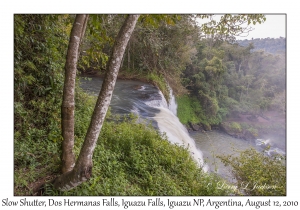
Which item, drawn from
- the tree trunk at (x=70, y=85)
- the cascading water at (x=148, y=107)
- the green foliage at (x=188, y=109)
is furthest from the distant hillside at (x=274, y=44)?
the green foliage at (x=188, y=109)

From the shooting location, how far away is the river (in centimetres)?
587

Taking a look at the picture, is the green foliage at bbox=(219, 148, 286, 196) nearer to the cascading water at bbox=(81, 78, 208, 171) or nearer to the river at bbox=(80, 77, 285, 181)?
the river at bbox=(80, 77, 285, 181)

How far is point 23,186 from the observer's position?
6.79 ft

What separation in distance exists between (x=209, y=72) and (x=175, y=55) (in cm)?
332

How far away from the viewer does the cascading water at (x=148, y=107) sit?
5.84 meters

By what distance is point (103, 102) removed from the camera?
1776 mm

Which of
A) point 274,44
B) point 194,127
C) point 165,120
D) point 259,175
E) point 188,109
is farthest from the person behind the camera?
point 188,109

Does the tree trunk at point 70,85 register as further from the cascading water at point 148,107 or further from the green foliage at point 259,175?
the cascading water at point 148,107

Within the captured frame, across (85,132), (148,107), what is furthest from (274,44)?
(85,132)

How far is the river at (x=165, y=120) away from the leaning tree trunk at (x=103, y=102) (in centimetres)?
305

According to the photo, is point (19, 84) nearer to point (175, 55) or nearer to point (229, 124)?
point (175, 55)

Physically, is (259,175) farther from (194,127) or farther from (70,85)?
(194,127)

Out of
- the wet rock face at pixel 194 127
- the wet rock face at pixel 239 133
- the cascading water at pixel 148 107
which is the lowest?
the wet rock face at pixel 239 133

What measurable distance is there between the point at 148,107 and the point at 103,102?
5.08m
